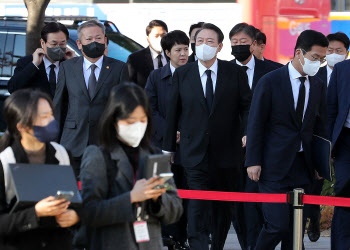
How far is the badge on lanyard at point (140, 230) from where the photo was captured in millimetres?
4078

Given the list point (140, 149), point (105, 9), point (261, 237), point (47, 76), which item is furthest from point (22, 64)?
point (105, 9)

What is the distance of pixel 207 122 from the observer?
23.4 ft

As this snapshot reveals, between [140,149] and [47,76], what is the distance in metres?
4.03

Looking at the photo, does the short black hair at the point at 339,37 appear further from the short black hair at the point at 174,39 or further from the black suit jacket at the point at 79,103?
the black suit jacket at the point at 79,103

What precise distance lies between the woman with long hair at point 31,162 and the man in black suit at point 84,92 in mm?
3037

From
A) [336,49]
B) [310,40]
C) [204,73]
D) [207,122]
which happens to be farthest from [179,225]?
[336,49]

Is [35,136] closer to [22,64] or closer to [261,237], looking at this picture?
[261,237]

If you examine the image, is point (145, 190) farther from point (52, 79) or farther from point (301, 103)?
point (52, 79)

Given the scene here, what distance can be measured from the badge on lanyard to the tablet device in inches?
12.4

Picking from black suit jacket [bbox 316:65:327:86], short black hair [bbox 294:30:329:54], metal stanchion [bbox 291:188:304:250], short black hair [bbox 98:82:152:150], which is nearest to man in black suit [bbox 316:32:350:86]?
black suit jacket [bbox 316:65:327:86]

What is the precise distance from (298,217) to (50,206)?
9.71 feet

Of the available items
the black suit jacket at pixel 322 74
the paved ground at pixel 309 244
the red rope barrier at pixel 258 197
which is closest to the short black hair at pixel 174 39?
the black suit jacket at pixel 322 74

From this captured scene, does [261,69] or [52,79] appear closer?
[52,79]

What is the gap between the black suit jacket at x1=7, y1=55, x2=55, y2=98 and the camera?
7863mm
